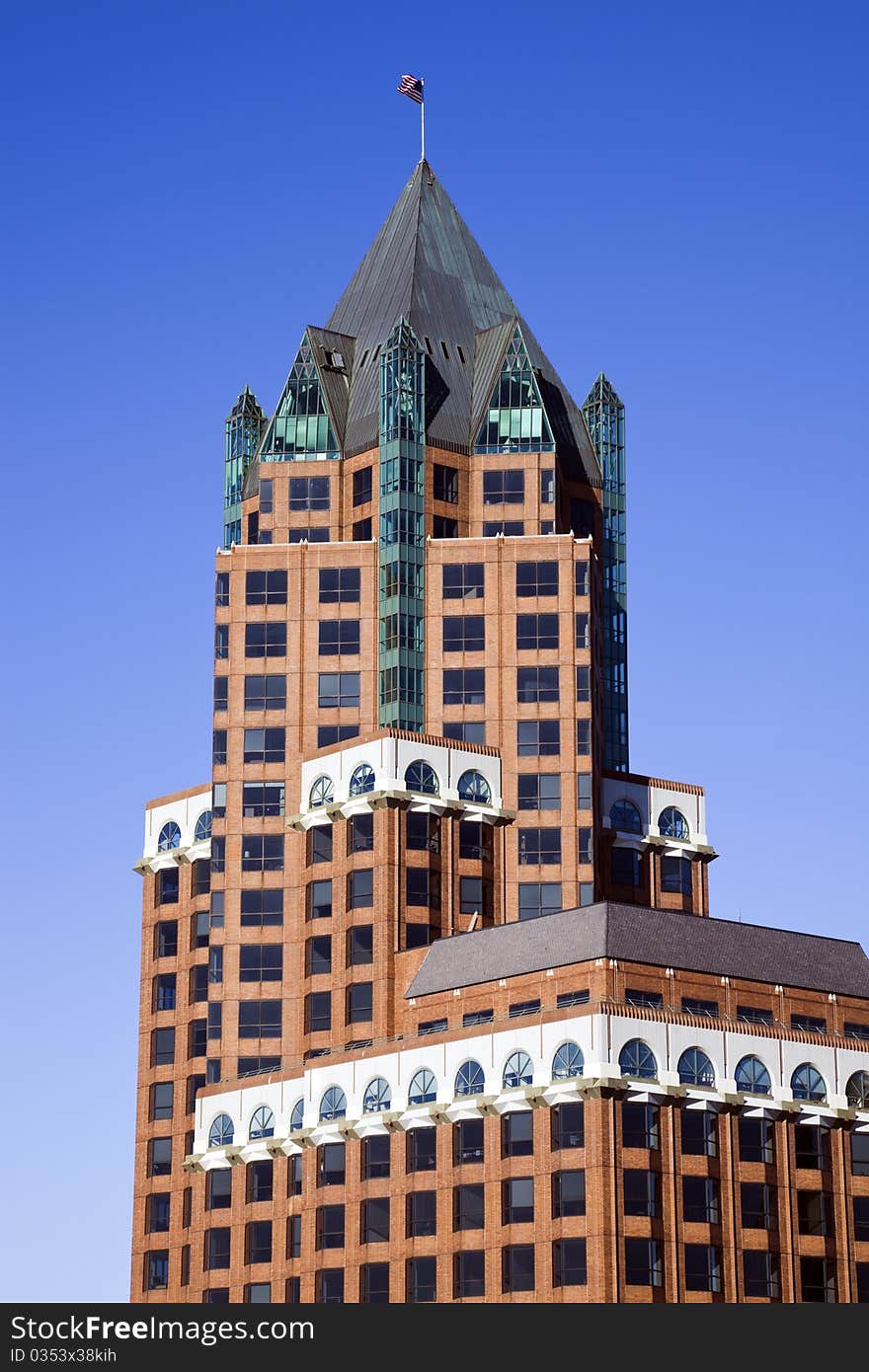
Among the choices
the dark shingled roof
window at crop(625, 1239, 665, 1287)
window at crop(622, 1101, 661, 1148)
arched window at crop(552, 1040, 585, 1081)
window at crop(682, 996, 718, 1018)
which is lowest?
window at crop(625, 1239, 665, 1287)

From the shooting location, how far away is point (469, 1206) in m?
184

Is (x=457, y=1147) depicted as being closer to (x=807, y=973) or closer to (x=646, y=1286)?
(x=646, y=1286)

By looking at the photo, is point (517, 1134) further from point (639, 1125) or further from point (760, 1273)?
point (760, 1273)

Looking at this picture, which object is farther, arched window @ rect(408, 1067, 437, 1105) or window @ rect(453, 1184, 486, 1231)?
arched window @ rect(408, 1067, 437, 1105)

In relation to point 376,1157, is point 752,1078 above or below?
above

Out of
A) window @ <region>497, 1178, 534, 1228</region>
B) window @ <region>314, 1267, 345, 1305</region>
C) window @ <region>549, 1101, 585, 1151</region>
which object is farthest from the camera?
window @ <region>314, 1267, 345, 1305</region>

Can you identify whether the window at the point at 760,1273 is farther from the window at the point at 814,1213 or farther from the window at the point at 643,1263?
the window at the point at 643,1263

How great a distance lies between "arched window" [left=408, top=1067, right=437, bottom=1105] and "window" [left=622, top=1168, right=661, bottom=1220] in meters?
17.5

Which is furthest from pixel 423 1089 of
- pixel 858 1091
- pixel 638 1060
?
pixel 858 1091

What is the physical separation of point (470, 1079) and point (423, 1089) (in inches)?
183

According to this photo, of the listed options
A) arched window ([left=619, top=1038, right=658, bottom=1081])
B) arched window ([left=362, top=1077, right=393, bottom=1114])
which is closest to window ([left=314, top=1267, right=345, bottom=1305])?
arched window ([left=362, top=1077, right=393, bottom=1114])

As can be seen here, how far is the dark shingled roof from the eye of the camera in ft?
614

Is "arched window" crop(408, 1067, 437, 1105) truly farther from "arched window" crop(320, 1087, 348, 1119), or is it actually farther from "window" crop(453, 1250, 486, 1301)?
"window" crop(453, 1250, 486, 1301)

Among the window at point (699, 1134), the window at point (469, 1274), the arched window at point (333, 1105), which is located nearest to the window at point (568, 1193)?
the window at point (469, 1274)
